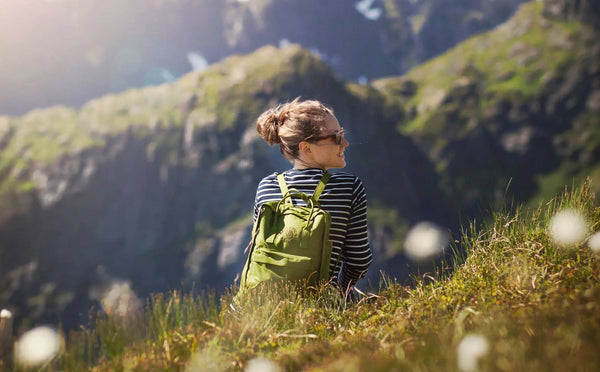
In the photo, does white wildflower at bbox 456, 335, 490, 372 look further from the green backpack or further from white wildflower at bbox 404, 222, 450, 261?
white wildflower at bbox 404, 222, 450, 261

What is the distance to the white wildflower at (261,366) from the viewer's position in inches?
140

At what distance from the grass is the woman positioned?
0.62 m

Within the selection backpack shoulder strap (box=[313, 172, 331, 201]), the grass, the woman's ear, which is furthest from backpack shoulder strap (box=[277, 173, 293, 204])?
the grass

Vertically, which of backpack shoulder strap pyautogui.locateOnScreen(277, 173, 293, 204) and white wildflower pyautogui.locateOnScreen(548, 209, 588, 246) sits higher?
backpack shoulder strap pyautogui.locateOnScreen(277, 173, 293, 204)

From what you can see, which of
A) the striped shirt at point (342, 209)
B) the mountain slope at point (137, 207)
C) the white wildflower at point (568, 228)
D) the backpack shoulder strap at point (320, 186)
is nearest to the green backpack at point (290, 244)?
the backpack shoulder strap at point (320, 186)

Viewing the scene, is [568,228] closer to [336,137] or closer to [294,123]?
[336,137]

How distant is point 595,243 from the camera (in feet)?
15.9

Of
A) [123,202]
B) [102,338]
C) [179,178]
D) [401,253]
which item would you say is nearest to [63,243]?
[123,202]

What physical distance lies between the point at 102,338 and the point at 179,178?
198783 mm

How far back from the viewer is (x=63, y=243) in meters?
174

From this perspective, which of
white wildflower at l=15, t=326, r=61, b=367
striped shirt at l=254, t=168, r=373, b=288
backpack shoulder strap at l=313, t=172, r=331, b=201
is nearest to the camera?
white wildflower at l=15, t=326, r=61, b=367

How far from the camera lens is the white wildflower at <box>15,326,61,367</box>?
13.5ft

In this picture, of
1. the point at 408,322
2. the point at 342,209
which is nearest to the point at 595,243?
the point at 408,322

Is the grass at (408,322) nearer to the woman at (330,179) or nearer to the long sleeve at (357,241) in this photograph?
the long sleeve at (357,241)
